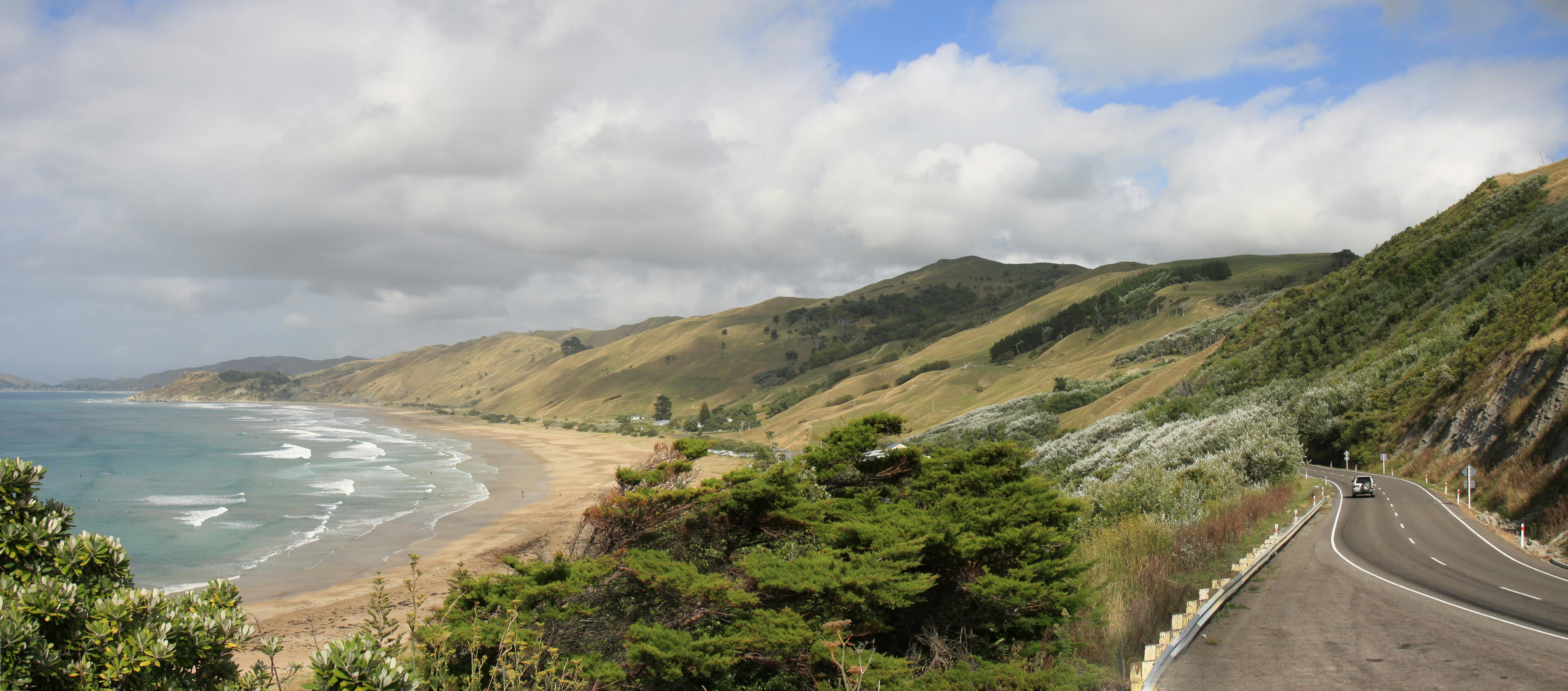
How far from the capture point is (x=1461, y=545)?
18547mm

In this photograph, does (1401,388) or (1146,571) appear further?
(1401,388)

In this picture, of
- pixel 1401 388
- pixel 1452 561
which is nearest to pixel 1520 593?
pixel 1452 561

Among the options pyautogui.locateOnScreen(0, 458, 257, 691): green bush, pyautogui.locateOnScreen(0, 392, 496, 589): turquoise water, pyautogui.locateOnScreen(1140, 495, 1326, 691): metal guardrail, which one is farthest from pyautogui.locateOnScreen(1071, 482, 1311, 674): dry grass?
pyautogui.locateOnScreen(0, 392, 496, 589): turquoise water

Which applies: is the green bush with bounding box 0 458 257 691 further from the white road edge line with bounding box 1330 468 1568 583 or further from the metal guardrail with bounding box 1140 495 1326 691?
the white road edge line with bounding box 1330 468 1568 583

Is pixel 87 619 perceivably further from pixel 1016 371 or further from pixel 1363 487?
pixel 1016 371

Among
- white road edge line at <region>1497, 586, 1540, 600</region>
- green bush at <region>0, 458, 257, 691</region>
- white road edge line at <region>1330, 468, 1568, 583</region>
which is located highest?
green bush at <region>0, 458, 257, 691</region>

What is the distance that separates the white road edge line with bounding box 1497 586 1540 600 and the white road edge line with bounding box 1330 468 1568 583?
5.62 feet

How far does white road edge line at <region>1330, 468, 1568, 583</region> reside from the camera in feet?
50.2

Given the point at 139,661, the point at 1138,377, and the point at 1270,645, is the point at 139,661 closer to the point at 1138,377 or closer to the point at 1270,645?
the point at 1270,645

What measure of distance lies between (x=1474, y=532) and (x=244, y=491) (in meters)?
60.3

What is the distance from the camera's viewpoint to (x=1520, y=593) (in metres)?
13.2

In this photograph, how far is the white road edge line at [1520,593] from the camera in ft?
41.9

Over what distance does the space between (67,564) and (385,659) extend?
2.14m

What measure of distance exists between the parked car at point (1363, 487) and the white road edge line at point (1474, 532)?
1689 millimetres
